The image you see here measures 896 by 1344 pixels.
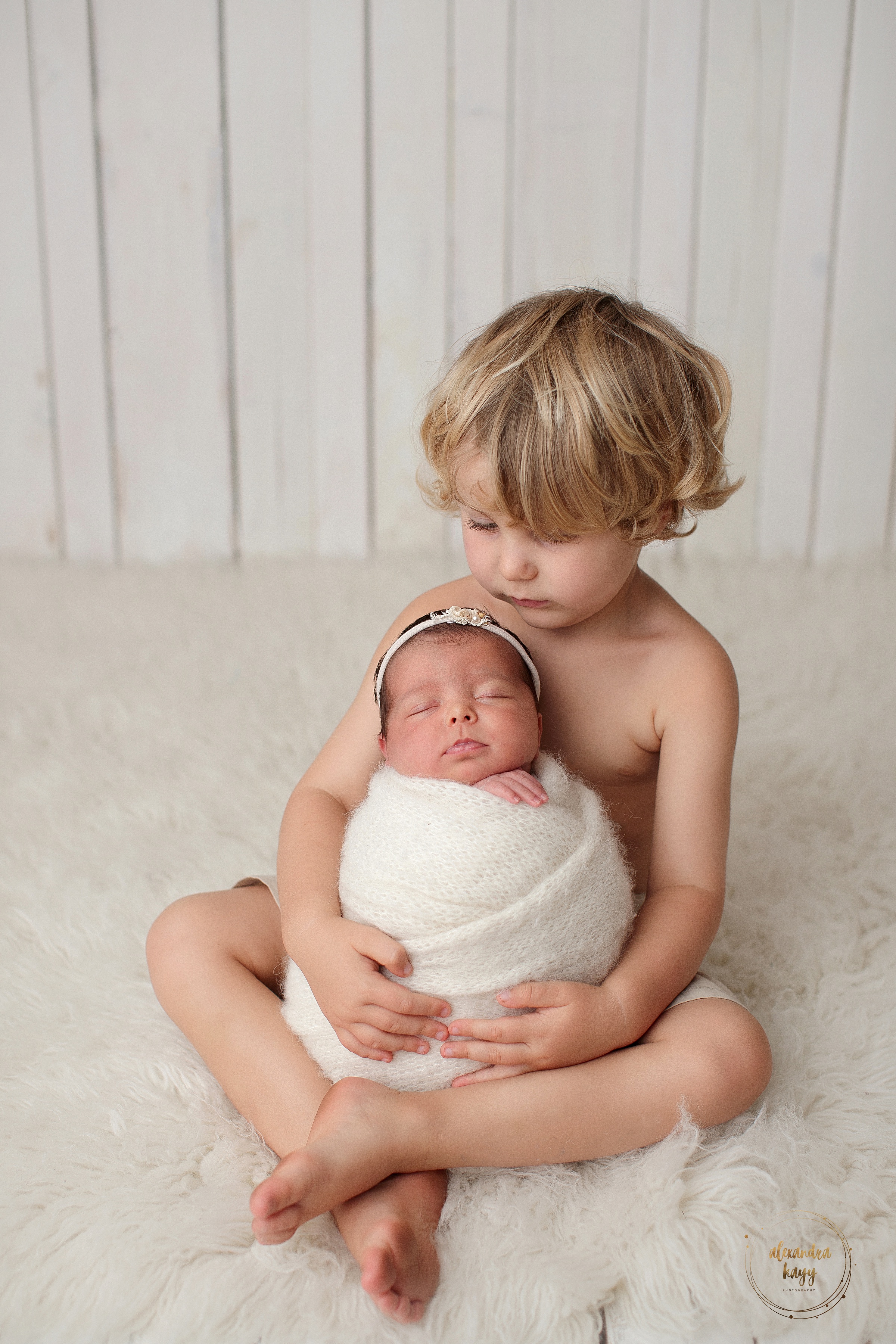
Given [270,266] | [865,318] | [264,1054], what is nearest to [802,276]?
[865,318]

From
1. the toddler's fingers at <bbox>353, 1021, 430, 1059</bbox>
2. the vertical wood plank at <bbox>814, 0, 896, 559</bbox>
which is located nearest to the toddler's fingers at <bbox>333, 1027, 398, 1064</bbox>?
the toddler's fingers at <bbox>353, 1021, 430, 1059</bbox>

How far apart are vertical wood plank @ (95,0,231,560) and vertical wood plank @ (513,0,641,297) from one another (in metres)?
0.59

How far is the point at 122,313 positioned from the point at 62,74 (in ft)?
1.45

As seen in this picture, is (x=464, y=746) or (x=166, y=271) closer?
(x=464, y=746)

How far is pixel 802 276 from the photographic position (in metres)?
2.14

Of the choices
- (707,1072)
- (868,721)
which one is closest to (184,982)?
(707,1072)

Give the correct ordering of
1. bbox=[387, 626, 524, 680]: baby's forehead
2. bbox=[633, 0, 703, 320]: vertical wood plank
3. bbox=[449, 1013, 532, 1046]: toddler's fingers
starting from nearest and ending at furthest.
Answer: bbox=[449, 1013, 532, 1046]: toddler's fingers → bbox=[387, 626, 524, 680]: baby's forehead → bbox=[633, 0, 703, 320]: vertical wood plank

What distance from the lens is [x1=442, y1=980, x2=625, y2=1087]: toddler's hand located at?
0.73 m

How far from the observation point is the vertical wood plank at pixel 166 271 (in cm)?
206

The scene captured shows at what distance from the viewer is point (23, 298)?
221 centimetres

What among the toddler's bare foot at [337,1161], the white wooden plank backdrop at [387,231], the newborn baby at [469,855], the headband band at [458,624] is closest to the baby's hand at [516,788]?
the newborn baby at [469,855]

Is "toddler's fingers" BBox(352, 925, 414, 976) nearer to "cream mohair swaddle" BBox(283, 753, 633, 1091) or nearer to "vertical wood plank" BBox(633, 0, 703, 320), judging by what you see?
"cream mohair swaddle" BBox(283, 753, 633, 1091)

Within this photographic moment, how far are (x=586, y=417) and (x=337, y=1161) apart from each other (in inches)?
21.1

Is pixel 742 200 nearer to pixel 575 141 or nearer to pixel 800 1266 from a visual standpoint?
pixel 575 141
